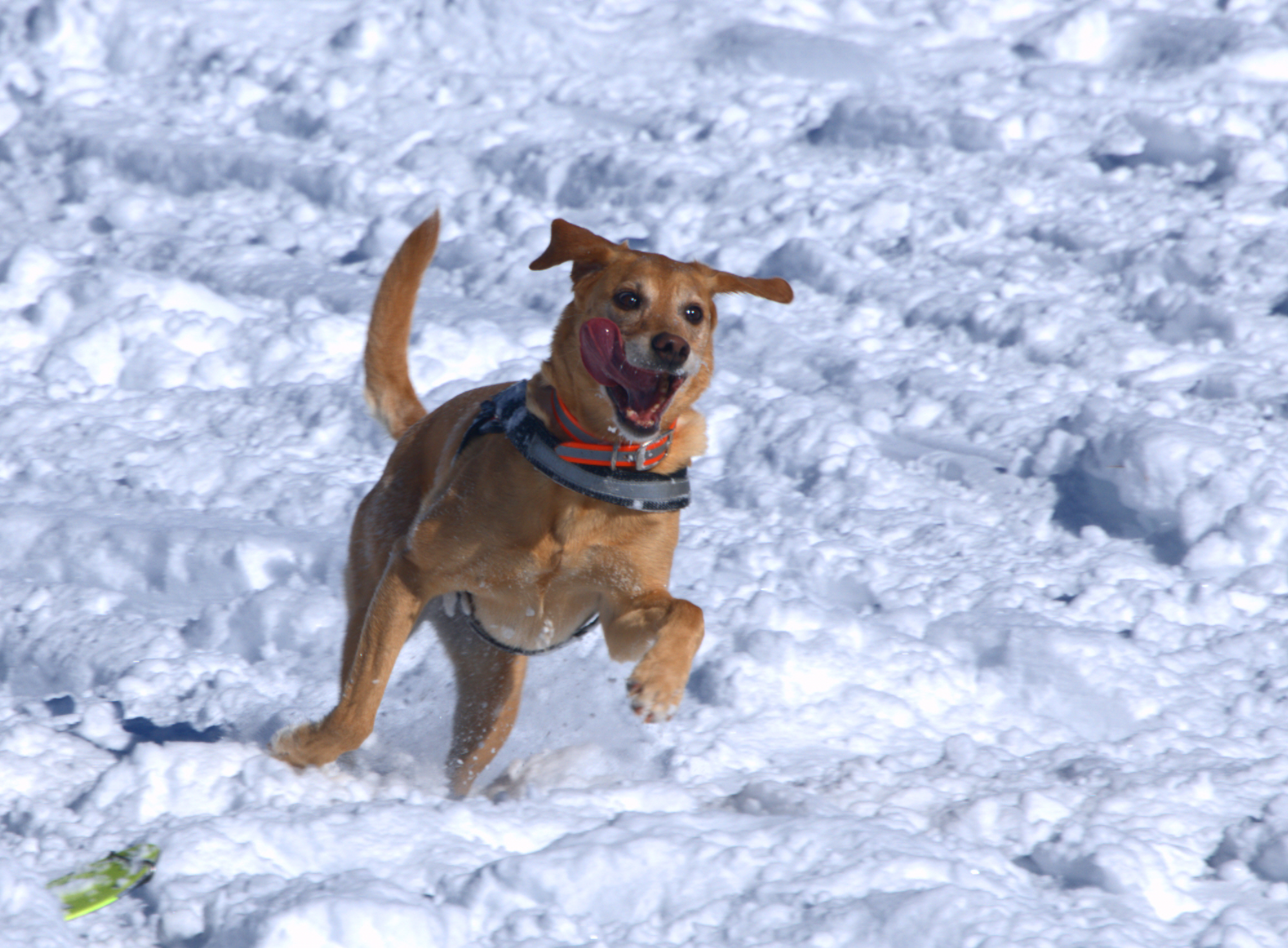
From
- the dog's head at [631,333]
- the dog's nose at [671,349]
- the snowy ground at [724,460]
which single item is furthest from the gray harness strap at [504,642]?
the dog's nose at [671,349]

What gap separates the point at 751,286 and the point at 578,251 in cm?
40

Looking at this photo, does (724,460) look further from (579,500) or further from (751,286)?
(579,500)

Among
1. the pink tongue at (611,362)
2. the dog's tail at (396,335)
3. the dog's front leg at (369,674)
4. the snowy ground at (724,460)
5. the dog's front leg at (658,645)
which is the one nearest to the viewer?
the snowy ground at (724,460)

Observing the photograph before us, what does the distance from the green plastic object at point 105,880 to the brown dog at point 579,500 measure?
20.8 inches

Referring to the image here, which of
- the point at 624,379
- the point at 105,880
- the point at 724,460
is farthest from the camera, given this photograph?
the point at 724,460

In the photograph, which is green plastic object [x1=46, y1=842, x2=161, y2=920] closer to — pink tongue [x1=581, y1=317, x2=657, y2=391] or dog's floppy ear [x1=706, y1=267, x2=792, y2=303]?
pink tongue [x1=581, y1=317, x2=657, y2=391]

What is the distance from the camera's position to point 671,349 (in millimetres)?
2418

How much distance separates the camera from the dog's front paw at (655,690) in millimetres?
2346

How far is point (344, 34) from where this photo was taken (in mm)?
6938

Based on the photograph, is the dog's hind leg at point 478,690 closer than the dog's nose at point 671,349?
No

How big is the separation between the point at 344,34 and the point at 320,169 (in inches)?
60.1

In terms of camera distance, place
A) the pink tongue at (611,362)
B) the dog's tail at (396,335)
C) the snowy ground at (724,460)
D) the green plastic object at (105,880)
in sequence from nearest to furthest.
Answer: the green plastic object at (105,880) < the snowy ground at (724,460) < the pink tongue at (611,362) < the dog's tail at (396,335)

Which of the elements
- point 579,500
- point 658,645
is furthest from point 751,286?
point 658,645

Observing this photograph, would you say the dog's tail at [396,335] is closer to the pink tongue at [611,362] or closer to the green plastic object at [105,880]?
the pink tongue at [611,362]
